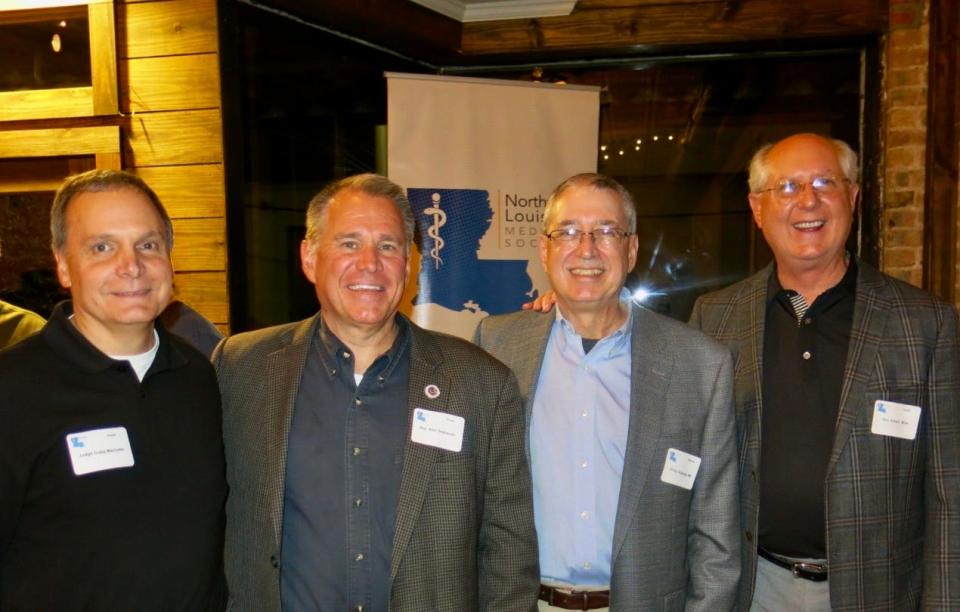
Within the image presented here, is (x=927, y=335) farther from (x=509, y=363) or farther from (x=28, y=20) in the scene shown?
(x=28, y=20)

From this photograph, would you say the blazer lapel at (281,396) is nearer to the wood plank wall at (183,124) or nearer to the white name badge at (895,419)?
the white name badge at (895,419)

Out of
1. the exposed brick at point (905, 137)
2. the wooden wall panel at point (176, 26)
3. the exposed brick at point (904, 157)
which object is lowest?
the exposed brick at point (904, 157)

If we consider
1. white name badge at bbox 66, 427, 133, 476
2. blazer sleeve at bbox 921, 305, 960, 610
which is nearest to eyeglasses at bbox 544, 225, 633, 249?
blazer sleeve at bbox 921, 305, 960, 610

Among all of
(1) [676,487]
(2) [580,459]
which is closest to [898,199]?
(1) [676,487]

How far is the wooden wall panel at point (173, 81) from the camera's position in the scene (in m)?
3.42

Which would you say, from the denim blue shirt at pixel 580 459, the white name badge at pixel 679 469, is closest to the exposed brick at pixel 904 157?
the denim blue shirt at pixel 580 459

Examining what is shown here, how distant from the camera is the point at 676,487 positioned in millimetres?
1986

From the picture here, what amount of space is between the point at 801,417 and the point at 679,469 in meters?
0.47

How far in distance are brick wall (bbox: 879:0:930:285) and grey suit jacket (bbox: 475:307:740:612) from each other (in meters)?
2.60

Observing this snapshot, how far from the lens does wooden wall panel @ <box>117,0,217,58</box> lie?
341 cm

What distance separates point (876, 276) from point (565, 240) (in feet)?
3.18

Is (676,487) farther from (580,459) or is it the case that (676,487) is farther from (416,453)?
(416,453)

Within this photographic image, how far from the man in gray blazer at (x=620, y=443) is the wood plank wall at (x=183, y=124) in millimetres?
1925

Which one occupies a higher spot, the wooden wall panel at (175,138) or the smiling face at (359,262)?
the wooden wall panel at (175,138)
